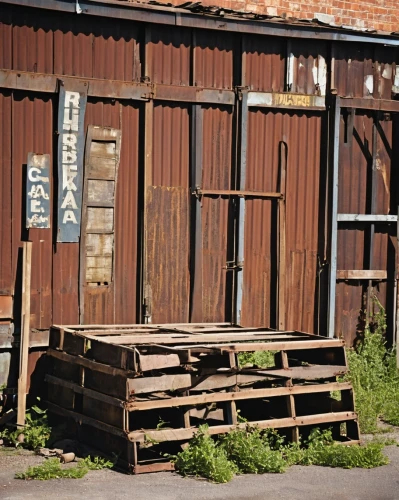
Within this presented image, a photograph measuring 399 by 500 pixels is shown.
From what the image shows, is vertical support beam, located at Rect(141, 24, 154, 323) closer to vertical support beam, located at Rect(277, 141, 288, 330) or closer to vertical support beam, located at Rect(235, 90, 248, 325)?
vertical support beam, located at Rect(235, 90, 248, 325)

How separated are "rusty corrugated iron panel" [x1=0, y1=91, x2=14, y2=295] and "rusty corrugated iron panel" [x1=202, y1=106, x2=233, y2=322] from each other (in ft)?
8.05

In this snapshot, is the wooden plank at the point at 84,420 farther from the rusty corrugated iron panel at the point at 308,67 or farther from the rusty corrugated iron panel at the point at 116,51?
the rusty corrugated iron panel at the point at 308,67

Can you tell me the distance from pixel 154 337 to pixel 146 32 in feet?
12.3

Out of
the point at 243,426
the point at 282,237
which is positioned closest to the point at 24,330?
the point at 243,426

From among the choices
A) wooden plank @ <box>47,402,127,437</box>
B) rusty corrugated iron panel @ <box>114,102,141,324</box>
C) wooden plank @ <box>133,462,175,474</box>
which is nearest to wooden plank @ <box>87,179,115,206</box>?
rusty corrugated iron panel @ <box>114,102,141,324</box>

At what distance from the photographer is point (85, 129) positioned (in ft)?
34.7

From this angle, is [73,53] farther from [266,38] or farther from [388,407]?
[388,407]

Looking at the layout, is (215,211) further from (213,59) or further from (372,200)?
(372,200)

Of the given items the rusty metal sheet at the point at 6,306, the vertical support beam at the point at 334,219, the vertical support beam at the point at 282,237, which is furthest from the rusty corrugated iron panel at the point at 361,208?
the rusty metal sheet at the point at 6,306

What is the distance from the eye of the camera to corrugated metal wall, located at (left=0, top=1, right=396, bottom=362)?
10273mm

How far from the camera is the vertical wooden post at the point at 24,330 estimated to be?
32.5 feet

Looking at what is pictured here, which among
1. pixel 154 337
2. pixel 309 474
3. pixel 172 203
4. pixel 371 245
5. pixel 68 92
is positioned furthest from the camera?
pixel 371 245

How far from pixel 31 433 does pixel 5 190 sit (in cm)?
271

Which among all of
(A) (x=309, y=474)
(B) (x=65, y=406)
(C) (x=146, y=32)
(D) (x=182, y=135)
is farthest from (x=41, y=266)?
(A) (x=309, y=474)
